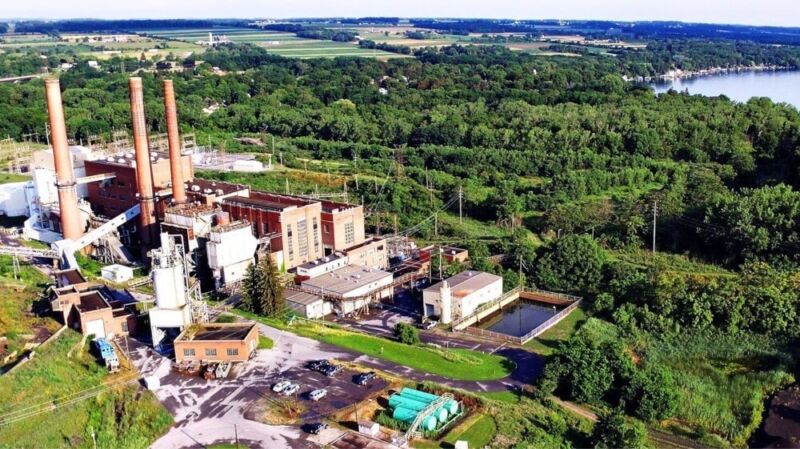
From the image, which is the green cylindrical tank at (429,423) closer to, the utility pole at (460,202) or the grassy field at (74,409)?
the grassy field at (74,409)

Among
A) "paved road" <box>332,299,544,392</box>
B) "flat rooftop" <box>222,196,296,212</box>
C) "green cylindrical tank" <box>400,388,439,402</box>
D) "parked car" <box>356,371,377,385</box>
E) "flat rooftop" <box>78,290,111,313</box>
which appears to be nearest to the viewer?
"green cylindrical tank" <box>400,388,439,402</box>

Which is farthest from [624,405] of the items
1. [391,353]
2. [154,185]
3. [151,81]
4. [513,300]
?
[151,81]

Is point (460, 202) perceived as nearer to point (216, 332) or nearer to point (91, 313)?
point (216, 332)

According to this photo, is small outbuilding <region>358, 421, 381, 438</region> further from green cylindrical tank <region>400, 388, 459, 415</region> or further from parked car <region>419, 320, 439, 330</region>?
parked car <region>419, 320, 439, 330</region>

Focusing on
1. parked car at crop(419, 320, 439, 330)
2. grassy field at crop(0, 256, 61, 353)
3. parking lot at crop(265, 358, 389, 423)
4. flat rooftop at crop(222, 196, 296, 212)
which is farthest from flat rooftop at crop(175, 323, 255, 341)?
flat rooftop at crop(222, 196, 296, 212)

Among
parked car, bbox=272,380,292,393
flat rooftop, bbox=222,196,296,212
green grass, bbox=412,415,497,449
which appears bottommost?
green grass, bbox=412,415,497,449

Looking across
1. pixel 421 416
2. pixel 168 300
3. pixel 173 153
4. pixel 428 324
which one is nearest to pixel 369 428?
pixel 421 416

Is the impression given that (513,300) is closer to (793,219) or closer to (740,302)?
(740,302)

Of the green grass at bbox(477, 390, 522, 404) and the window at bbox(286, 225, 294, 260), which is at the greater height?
the window at bbox(286, 225, 294, 260)
